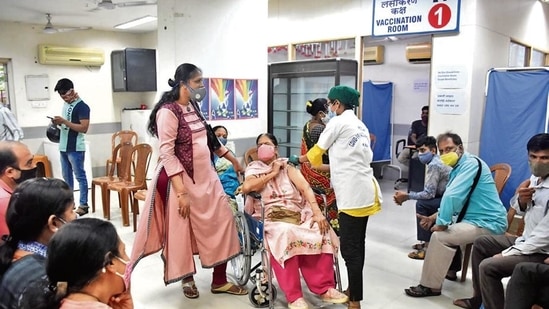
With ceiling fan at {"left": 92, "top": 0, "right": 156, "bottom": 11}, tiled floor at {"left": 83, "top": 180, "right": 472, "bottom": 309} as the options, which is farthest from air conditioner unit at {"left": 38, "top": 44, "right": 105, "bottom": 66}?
tiled floor at {"left": 83, "top": 180, "right": 472, "bottom": 309}

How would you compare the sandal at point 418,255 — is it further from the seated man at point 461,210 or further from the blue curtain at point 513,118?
the blue curtain at point 513,118

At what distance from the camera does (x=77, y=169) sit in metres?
4.72

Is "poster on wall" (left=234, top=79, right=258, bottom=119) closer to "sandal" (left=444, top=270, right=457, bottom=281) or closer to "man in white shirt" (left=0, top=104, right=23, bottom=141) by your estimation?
"man in white shirt" (left=0, top=104, right=23, bottom=141)

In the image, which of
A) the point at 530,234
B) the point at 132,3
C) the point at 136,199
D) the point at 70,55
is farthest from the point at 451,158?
the point at 70,55

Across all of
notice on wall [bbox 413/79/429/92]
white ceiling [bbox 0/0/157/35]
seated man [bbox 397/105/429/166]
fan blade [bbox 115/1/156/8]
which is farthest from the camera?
notice on wall [bbox 413/79/429/92]

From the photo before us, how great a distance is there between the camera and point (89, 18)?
6.23 metres

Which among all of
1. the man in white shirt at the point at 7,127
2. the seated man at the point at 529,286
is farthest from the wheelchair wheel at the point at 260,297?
the man in white shirt at the point at 7,127

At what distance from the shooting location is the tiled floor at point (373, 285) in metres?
2.89

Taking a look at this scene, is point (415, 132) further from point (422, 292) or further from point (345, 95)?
point (345, 95)

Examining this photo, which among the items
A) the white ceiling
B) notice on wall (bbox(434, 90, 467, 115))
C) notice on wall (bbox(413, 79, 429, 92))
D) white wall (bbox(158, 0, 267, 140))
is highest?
the white ceiling

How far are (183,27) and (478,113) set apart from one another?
3.09m

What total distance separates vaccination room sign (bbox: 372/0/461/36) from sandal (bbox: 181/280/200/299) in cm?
334

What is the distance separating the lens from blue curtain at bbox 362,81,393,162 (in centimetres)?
700

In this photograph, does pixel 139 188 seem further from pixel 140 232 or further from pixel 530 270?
pixel 530 270
